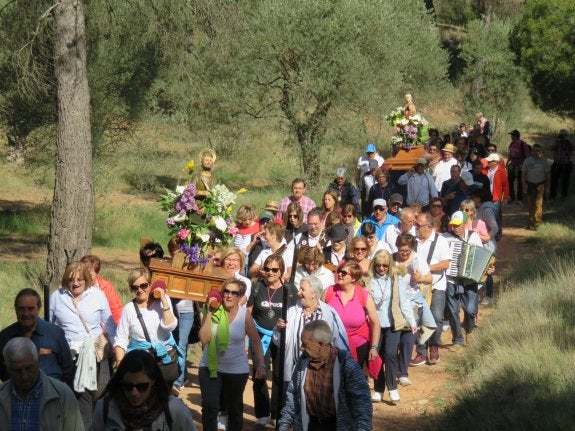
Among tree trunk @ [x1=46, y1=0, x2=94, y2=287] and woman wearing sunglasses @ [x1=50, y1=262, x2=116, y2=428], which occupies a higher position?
tree trunk @ [x1=46, y1=0, x2=94, y2=287]

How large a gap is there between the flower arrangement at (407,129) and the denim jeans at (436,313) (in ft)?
27.5

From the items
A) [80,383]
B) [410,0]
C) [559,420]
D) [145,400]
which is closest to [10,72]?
[80,383]

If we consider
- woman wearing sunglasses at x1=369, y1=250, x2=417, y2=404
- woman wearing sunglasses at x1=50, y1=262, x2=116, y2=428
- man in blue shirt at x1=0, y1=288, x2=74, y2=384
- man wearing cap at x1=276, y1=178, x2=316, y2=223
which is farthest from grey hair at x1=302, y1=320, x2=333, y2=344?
man wearing cap at x1=276, y1=178, x2=316, y2=223

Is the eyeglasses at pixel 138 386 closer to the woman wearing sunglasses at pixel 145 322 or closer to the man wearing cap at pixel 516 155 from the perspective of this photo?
the woman wearing sunglasses at pixel 145 322

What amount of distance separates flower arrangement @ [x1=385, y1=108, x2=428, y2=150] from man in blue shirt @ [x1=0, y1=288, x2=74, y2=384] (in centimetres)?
1402

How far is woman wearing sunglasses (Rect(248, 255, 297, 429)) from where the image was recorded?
10.2m

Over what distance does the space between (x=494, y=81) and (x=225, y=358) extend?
3288 centimetres

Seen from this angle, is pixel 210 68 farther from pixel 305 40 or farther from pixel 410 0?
pixel 410 0

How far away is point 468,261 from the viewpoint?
13.4m

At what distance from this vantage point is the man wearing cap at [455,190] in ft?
55.0

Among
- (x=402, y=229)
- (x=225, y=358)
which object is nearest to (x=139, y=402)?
(x=225, y=358)

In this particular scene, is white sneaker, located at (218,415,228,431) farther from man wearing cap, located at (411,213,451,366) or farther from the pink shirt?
man wearing cap, located at (411,213,451,366)

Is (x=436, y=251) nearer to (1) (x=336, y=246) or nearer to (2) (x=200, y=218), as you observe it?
(1) (x=336, y=246)

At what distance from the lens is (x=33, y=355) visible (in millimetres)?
5977
